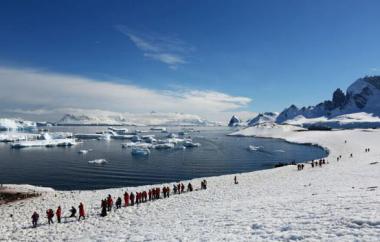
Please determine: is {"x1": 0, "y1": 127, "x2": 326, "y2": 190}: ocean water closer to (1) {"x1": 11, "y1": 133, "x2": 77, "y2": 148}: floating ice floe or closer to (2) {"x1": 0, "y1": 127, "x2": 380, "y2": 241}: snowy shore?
(2) {"x1": 0, "y1": 127, "x2": 380, "y2": 241}: snowy shore

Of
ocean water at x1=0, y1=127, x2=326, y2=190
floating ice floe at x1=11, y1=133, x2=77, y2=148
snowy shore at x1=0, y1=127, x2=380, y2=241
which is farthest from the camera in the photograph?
floating ice floe at x1=11, y1=133, x2=77, y2=148

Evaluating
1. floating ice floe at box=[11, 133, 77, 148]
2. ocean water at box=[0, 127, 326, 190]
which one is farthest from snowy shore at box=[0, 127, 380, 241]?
floating ice floe at box=[11, 133, 77, 148]

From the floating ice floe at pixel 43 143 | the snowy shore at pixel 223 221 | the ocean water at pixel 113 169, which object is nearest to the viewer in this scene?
the snowy shore at pixel 223 221

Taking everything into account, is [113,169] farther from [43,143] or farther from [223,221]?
[43,143]

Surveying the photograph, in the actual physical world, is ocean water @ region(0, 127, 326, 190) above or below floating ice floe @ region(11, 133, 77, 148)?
below

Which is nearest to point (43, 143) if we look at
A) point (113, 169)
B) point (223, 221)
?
point (113, 169)

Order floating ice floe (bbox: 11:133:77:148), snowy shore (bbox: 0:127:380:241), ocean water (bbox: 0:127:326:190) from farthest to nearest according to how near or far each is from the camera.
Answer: floating ice floe (bbox: 11:133:77:148) < ocean water (bbox: 0:127:326:190) < snowy shore (bbox: 0:127:380:241)

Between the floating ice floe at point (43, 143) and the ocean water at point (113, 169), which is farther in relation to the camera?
the floating ice floe at point (43, 143)

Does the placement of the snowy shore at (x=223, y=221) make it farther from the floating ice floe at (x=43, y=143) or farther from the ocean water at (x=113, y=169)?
the floating ice floe at (x=43, y=143)

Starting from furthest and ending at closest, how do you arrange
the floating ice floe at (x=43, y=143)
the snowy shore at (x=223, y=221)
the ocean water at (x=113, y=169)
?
the floating ice floe at (x=43, y=143), the ocean water at (x=113, y=169), the snowy shore at (x=223, y=221)

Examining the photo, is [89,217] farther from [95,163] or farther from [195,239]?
[95,163]

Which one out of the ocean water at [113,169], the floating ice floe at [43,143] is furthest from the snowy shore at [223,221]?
the floating ice floe at [43,143]

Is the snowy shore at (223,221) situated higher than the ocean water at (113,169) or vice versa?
the snowy shore at (223,221)

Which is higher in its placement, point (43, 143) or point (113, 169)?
point (43, 143)
